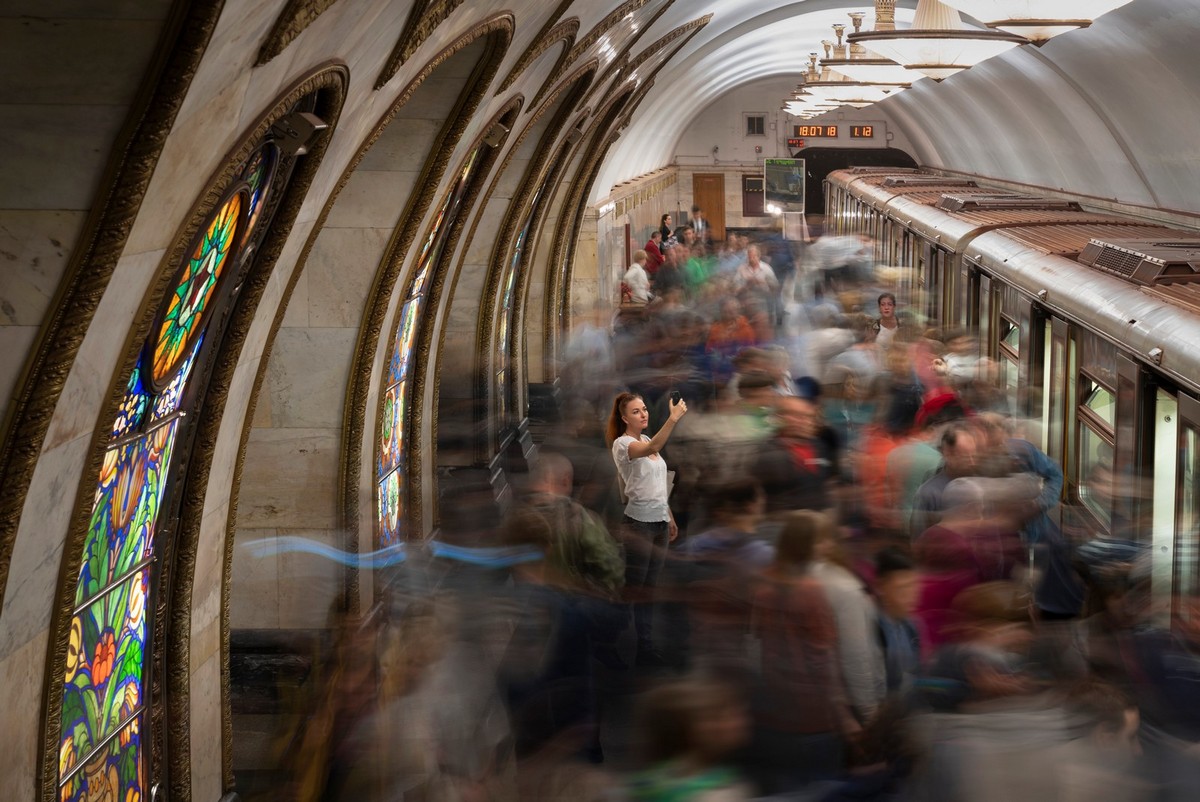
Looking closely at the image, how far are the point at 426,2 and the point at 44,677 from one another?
257 centimetres

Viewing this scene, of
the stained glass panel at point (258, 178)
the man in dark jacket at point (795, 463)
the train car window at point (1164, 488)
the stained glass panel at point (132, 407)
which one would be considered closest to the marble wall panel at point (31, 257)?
the stained glass panel at point (132, 407)

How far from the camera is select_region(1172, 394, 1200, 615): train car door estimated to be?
5.16 meters

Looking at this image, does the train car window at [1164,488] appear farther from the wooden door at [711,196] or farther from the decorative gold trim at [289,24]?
the wooden door at [711,196]

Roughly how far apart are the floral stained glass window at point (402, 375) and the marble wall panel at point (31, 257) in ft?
17.0

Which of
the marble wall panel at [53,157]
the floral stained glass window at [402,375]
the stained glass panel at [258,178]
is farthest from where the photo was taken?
the floral stained glass window at [402,375]

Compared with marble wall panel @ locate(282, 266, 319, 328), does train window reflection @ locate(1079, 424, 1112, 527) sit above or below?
below

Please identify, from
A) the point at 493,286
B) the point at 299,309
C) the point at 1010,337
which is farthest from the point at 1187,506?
the point at 493,286

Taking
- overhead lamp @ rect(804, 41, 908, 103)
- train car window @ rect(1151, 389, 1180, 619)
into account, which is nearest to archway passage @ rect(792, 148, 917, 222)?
overhead lamp @ rect(804, 41, 908, 103)

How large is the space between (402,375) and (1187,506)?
18.9ft

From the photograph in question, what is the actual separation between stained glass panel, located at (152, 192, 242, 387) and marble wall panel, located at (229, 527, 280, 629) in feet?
9.55

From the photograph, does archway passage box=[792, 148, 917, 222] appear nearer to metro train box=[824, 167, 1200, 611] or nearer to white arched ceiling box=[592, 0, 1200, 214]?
white arched ceiling box=[592, 0, 1200, 214]

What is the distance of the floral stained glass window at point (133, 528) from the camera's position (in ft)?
15.2

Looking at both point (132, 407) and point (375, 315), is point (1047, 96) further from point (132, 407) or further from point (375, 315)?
point (132, 407)

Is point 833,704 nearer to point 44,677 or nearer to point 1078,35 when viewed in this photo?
point 44,677
